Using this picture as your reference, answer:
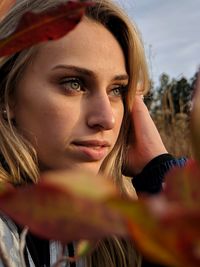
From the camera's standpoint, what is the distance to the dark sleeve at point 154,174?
1.53 meters

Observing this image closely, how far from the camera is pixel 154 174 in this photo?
153 centimetres

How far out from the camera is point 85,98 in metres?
1.33

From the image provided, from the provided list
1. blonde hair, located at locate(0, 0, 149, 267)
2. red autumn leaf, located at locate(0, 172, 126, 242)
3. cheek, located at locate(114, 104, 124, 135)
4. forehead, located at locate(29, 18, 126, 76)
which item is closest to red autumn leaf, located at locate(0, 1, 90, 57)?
red autumn leaf, located at locate(0, 172, 126, 242)

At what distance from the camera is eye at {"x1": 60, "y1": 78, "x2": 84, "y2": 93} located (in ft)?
4.40

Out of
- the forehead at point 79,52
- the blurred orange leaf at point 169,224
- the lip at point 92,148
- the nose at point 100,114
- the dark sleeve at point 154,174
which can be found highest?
the forehead at point 79,52

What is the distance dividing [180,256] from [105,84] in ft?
4.02

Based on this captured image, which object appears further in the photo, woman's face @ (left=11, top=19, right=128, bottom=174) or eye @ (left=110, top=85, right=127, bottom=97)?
eye @ (left=110, top=85, right=127, bottom=97)

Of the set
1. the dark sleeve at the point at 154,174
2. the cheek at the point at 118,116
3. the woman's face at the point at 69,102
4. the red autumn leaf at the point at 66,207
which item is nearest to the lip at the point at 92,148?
the woman's face at the point at 69,102

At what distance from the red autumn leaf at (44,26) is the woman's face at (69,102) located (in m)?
0.99

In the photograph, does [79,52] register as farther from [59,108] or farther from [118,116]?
[118,116]

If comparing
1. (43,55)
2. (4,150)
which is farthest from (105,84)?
A: (4,150)

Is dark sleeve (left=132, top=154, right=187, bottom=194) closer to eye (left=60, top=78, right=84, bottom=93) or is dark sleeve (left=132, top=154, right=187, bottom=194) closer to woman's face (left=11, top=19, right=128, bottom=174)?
woman's face (left=11, top=19, right=128, bottom=174)

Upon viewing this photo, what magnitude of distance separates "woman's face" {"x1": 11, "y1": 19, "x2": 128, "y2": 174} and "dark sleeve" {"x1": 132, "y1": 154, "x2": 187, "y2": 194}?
0.77 ft

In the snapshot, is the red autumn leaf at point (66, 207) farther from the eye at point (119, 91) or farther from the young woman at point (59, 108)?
the eye at point (119, 91)
